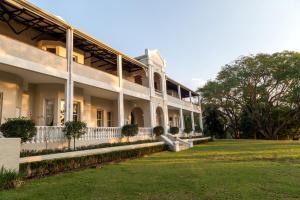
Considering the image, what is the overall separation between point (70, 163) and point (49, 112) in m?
5.46

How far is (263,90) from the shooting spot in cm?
3475

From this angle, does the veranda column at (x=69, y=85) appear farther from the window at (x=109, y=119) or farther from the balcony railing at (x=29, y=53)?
the window at (x=109, y=119)

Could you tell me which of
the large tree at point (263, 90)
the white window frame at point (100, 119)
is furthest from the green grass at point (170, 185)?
the large tree at point (263, 90)

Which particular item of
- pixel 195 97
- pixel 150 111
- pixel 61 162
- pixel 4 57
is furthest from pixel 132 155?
pixel 195 97

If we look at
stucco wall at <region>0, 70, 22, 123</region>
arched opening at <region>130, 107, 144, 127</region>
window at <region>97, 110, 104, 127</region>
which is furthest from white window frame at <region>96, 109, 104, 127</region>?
stucco wall at <region>0, 70, 22, 123</region>

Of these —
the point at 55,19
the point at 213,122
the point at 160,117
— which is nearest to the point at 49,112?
the point at 55,19

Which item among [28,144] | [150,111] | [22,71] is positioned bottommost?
[28,144]

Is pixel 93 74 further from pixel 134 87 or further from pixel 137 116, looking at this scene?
pixel 137 116

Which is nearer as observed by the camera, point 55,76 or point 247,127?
point 55,76

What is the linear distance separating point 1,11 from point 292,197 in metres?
14.4

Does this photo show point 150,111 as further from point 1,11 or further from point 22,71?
point 1,11

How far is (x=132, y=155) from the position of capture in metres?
15.1

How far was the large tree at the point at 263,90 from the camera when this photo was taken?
32469 mm

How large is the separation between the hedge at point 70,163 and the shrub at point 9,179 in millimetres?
806
